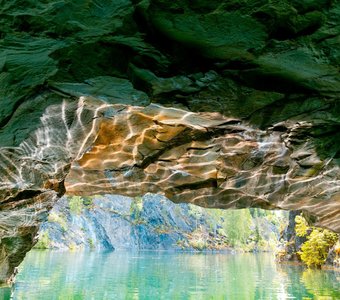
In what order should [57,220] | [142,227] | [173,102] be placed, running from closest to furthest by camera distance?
[173,102] < [57,220] < [142,227]

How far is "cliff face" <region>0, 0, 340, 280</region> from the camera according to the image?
2.11 meters

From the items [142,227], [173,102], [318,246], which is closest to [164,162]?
[173,102]

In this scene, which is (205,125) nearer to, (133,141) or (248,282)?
(133,141)

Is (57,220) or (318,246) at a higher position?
(57,220)

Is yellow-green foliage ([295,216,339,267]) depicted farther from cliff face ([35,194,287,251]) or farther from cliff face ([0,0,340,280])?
cliff face ([35,194,287,251])

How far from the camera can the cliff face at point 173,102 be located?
2111mm

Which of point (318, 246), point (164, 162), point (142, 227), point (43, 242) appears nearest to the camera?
point (164, 162)

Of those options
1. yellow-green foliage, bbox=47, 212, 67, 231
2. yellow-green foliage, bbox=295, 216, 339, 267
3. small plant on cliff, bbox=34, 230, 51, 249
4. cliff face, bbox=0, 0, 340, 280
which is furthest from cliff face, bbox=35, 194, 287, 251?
cliff face, bbox=0, 0, 340, 280

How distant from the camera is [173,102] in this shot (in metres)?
3.02

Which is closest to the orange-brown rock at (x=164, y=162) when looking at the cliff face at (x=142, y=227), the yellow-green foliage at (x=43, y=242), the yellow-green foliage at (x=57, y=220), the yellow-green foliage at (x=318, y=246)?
the yellow-green foliage at (x=318, y=246)

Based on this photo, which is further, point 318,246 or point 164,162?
point 318,246

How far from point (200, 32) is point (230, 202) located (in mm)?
2891

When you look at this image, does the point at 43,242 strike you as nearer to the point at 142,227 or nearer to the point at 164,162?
the point at 142,227

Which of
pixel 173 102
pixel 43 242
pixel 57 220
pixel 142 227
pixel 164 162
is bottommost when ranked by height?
pixel 164 162
